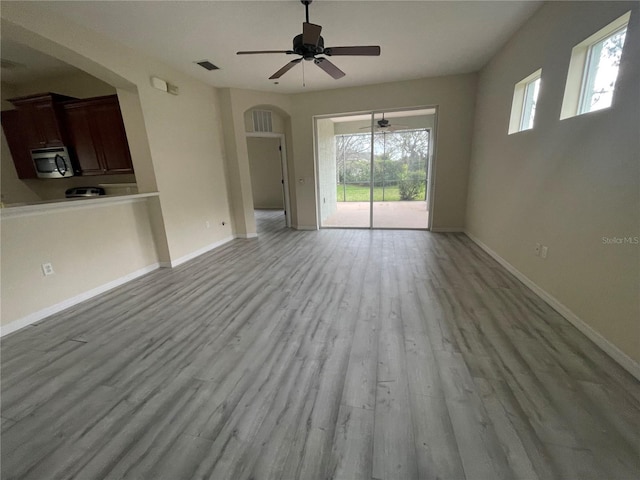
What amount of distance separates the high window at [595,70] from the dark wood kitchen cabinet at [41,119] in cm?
635

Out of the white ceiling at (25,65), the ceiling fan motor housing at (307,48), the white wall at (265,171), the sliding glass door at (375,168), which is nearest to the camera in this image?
the ceiling fan motor housing at (307,48)

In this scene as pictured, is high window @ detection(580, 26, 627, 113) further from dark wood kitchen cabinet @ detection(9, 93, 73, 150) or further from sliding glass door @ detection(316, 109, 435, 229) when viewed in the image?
dark wood kitchen cabinet @ detection(9, 93, 73, 150)

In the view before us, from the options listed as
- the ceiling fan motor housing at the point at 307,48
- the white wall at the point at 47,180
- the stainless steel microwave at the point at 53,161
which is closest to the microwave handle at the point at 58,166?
the stainless steel microwave at the point at 53,161

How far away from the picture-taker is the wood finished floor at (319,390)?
120 cm

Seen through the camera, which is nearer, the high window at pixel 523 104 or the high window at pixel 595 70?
the high window at pixel 595 70

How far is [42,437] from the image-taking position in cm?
138

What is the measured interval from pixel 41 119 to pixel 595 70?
269 inches

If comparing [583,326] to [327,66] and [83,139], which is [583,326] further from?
[83,139]

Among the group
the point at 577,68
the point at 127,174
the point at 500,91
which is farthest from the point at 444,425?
the point at 127,174

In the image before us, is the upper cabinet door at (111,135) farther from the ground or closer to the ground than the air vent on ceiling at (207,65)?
closer to the ground

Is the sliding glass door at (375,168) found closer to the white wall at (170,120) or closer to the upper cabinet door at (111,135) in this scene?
the white wall at (170,120)

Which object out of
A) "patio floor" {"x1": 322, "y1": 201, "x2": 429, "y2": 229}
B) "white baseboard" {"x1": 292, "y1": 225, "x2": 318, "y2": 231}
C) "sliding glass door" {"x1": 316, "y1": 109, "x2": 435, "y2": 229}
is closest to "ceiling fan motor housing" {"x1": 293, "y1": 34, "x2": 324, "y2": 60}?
"sliding glass door" {"x1": 316, "y1": 109, "x2": 435, "y2": 229}

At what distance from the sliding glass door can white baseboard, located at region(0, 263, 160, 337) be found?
381cm

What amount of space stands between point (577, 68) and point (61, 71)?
652cm
